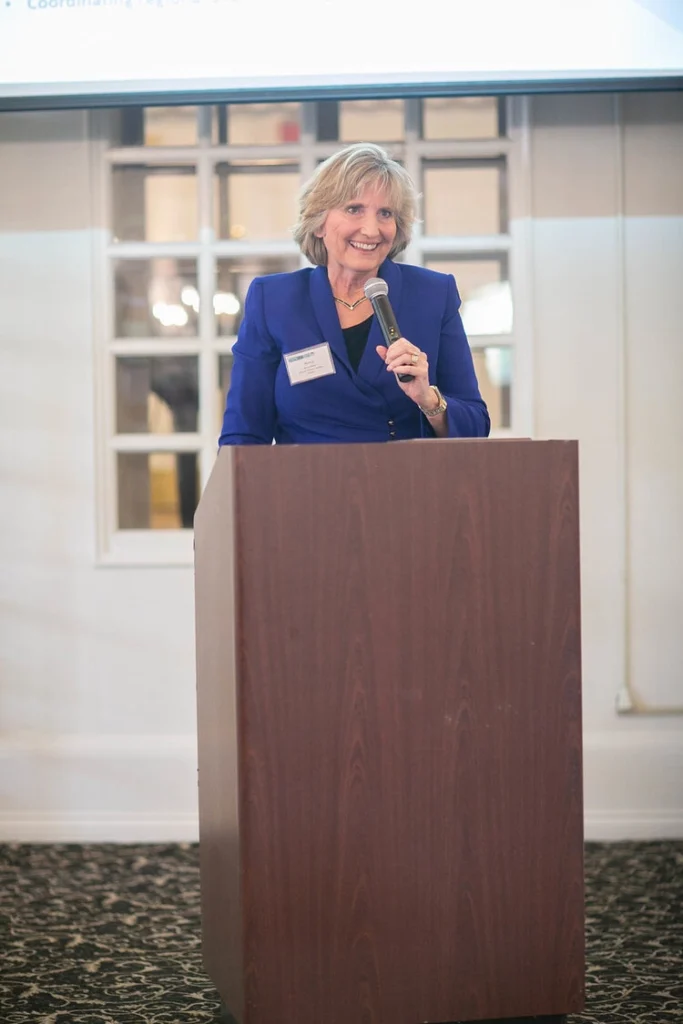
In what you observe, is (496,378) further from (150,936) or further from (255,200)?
(150,936)

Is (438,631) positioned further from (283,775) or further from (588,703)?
(588,703)

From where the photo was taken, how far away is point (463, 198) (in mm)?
4387

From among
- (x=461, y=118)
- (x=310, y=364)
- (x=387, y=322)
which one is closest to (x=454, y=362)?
(x=310, y=364)

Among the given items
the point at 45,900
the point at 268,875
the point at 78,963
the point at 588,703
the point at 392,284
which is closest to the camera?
the point at 268,875

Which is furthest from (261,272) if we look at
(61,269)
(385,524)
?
(385,524)

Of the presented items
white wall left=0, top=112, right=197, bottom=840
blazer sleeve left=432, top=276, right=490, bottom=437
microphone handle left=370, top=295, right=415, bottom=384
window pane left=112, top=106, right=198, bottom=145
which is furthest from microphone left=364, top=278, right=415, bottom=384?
window pane left=112, top=106, right=198, bottom=145

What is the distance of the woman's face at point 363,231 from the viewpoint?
2254mm

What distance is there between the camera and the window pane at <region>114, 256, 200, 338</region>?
4402 mm

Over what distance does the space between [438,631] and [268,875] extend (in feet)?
1.43

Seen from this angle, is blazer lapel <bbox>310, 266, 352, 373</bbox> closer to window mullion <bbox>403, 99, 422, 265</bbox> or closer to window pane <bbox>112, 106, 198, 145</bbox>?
window mullion <bbox>403, 99, 422, 265</bbox>

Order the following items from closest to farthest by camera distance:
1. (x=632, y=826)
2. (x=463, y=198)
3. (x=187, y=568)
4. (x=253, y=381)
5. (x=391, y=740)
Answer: (x=391, y=740) → (x=253, y=381) → (x=632, y=826) → (x=187, y=568) → (x=463, y=198)

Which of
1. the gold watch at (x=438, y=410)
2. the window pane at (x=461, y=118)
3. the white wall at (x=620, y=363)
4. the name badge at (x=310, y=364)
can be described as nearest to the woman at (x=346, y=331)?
the name badge at (x=310, y=364)

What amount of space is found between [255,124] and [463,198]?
0.83 metres

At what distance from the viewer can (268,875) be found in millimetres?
1711
